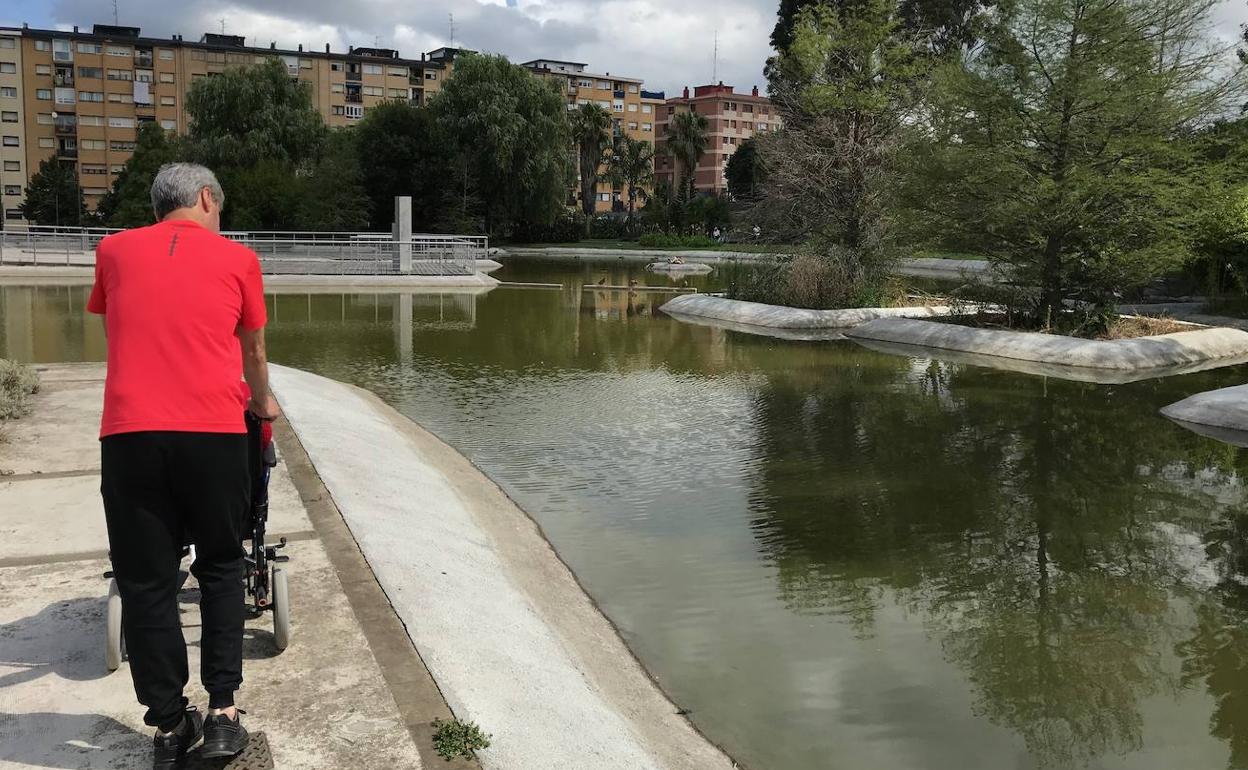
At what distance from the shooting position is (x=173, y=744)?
11.2ft

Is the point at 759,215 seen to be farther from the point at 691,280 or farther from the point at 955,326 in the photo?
the point at 691,280

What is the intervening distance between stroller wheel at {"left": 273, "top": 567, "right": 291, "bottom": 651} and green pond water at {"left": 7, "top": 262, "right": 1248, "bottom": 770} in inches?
80.8

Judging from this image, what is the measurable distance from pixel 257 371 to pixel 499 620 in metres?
2.30

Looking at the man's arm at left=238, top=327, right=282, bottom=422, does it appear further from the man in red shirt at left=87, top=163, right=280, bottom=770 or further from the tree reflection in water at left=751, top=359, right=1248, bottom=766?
the tree reflection in water at left=751, top=359, right=1248, bottom=766

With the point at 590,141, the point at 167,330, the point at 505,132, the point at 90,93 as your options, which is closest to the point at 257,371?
the point at 167,330

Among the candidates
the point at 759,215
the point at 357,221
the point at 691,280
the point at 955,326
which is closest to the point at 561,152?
the point at 357,221

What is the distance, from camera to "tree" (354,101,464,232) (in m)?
56.4

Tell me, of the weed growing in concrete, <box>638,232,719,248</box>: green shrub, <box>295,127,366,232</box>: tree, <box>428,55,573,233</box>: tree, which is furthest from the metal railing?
the weed growing in concrete

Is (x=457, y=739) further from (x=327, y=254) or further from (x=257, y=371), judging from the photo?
(x=327, y=254)

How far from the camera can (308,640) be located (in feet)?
14.9

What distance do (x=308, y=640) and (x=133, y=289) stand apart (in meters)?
1.96

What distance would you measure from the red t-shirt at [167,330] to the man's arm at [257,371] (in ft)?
0.65

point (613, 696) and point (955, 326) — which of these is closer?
point (613, 696)

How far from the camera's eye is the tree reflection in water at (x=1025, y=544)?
5625 mm
